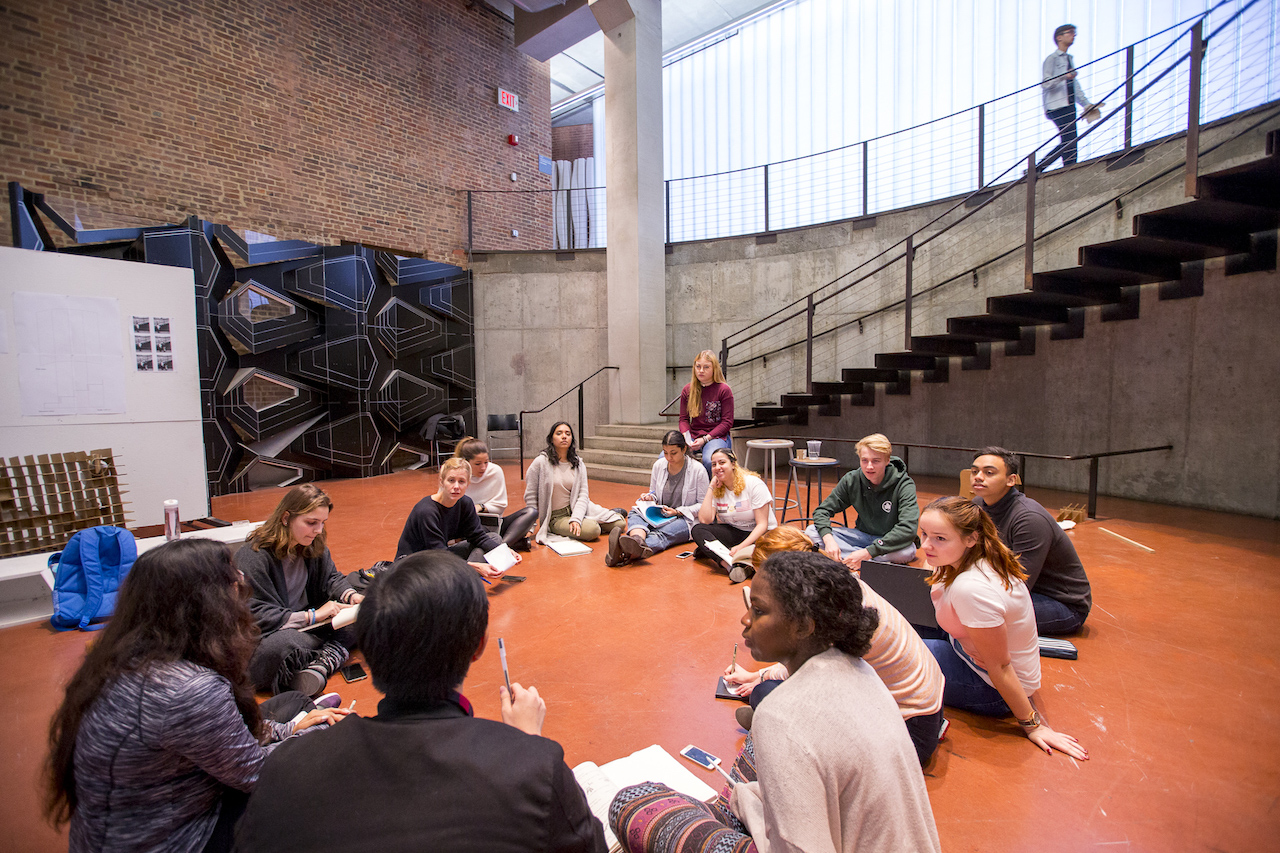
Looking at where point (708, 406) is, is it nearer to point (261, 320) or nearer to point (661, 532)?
point (661, 532)

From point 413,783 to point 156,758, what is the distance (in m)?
0.86

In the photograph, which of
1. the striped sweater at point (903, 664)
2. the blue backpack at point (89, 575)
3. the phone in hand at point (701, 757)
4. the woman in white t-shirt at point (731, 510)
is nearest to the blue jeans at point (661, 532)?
the woman in white t-shirt at point (731, 510)

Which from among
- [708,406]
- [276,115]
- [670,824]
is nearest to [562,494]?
[708,406]

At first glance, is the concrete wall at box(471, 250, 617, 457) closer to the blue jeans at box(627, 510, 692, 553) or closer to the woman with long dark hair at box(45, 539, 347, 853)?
the blue jeans at box(627, 510, 692, 553)

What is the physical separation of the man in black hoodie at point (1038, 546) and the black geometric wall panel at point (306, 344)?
27.5 feet

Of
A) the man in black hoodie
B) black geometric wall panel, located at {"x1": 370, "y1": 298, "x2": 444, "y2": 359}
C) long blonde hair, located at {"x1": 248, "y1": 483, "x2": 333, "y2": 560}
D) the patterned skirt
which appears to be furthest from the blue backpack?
black geometric wall panel, located at {"x1": 370, "y1": 298, "x2": 444, "y2": 359}

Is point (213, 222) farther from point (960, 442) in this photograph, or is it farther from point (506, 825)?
point (960, 442)

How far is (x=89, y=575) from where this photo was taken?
3.66 meters

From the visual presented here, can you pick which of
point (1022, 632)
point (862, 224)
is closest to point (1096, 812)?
point (1022, 632)

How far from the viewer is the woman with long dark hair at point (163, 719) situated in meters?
1.31

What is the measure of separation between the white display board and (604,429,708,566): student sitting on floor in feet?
15.0

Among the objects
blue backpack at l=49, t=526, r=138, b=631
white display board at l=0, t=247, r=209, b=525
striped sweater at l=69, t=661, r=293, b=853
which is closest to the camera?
striped sweater at l=69, t=661, r=293, b=853

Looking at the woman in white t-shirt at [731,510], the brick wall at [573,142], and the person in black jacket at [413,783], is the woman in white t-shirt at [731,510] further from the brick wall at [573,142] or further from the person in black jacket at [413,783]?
the brick wall at [573,142]

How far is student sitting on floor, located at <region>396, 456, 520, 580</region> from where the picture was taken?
383cm
